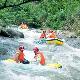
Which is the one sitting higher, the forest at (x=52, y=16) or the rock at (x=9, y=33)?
the forest at (x=52, y=16)

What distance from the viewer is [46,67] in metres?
14.5

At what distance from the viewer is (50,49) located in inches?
779

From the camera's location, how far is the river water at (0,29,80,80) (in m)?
12.8

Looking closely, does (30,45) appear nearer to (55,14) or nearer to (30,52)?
(30,52)

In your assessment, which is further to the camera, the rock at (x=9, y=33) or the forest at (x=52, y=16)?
the forest at (x=52, y=16)

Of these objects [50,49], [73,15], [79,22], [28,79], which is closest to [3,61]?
[28,79]

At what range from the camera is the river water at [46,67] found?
1278 centimetres

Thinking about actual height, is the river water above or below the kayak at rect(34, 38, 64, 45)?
below

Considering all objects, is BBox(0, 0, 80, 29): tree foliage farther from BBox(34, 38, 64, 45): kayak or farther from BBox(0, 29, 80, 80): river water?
BBox(34, 38, 64, 45): kayak

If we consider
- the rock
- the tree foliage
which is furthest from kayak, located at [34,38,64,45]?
the tree foliage

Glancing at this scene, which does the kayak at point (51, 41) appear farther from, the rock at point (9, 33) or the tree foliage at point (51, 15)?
the tree foliage at point (51, 15)

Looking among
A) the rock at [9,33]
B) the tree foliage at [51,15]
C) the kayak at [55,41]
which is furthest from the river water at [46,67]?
the tree foliage at [51,15]

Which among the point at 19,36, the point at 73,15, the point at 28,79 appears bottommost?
the point at 28,79

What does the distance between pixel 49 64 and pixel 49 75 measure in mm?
1871
